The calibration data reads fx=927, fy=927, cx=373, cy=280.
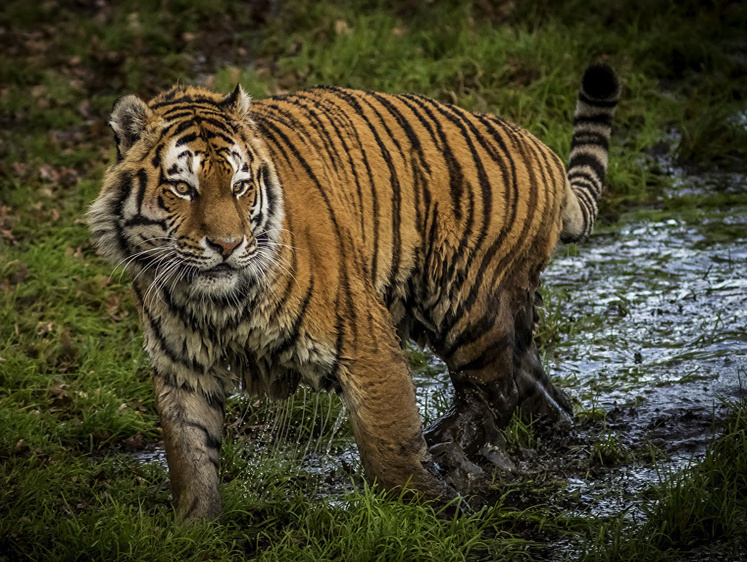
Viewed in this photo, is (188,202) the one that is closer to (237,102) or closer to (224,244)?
(224,244)

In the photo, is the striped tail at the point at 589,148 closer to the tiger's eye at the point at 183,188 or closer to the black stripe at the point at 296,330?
the black stripe at the point at 296,330

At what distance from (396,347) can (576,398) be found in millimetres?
1481

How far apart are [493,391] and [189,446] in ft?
4.61

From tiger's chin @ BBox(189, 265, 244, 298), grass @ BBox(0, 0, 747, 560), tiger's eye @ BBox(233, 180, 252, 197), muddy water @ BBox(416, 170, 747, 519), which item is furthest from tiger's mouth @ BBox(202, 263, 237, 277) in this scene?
muddy water @ BBox(416, 170, 747, 519)

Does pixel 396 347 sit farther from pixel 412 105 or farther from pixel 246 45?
pixel 246 45

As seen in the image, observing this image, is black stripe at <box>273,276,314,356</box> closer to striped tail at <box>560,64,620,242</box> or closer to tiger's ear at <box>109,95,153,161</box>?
tiger's ear at <box>109,95,153,161</box>

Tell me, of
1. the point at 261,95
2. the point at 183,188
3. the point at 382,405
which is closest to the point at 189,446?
the point at 382,405

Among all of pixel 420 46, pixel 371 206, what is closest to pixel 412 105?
pixel 371 206

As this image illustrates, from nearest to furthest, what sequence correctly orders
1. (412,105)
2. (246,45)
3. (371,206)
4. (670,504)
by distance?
(670,504), (371,206), (412,105), (246,45)

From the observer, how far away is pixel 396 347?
3459 mm

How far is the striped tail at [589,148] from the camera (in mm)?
4305

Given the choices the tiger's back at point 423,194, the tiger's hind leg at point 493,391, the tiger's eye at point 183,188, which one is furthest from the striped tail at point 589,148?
the tiger's eye at point 183,188

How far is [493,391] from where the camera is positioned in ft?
13.4

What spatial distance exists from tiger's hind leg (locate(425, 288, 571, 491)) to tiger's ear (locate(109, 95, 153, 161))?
1.60 metres
